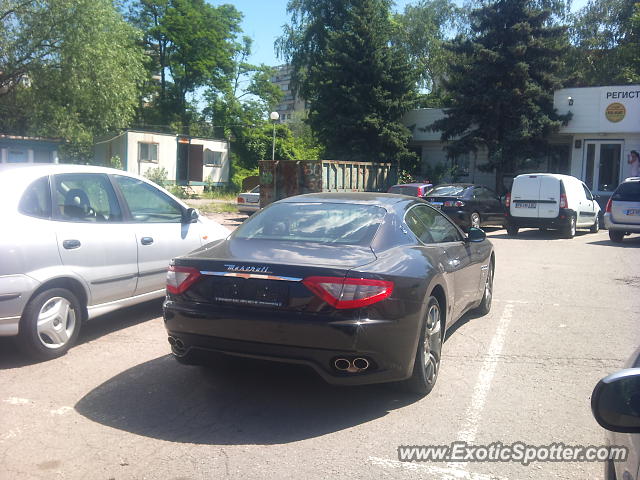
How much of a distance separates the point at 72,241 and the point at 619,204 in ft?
45.1

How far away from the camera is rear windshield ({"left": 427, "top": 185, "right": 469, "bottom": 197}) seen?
1797 centimetres

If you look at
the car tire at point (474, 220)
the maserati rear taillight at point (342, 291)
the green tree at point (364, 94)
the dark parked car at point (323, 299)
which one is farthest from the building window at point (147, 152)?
the maserati rear taillight at point (342, 291)

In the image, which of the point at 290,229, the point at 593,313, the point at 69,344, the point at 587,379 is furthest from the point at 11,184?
the point at 593,313

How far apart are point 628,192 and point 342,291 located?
44.8 ft

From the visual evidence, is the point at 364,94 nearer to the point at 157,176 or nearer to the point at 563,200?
the point at 157,176

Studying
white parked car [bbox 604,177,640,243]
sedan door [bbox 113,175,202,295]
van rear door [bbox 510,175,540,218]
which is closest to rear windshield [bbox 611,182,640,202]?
white parked car [bbox 604,177,640,243]

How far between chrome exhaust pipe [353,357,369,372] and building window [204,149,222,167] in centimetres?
3504

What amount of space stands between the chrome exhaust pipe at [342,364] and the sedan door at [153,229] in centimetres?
310

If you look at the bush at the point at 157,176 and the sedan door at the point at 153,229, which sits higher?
the bush at the point at 157,176

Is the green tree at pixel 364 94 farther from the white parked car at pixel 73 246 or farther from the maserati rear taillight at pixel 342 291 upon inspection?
the maserati rear taillight at pixel 342 291

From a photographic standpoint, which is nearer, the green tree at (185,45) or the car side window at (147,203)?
the car side window at (147,203)

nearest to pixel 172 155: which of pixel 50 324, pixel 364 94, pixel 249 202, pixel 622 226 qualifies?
pixel 364 94

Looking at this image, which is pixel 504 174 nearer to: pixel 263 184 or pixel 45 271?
pixel 263 184

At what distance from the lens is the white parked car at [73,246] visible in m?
5.14
